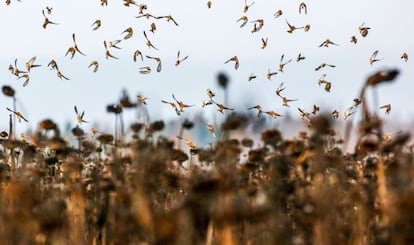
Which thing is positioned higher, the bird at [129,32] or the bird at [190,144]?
the bird at [129,32]

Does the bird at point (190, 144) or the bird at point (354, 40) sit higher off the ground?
the bird at point (354, 40)

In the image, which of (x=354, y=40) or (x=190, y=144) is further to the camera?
(x=354, y=40)

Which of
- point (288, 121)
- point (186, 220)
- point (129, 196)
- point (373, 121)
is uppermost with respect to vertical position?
point (288, 121)

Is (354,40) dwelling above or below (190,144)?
above

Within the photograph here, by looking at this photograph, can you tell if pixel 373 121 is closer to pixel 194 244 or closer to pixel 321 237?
pixel 321 237

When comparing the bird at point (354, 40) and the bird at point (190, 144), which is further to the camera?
the bird at point (354, 40)

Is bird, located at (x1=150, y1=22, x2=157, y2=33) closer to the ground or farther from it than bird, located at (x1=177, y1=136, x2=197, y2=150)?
farther from it

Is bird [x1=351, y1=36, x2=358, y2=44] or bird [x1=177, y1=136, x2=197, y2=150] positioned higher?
bird [x1=351, y1=36, x2=358, y2=44]

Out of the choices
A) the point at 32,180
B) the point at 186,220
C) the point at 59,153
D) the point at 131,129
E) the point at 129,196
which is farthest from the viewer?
the point at 32,180

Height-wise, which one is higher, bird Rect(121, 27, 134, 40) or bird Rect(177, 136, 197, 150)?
bird Rect(121, 27, 134, 40)

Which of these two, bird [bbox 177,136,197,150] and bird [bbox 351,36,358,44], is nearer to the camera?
bird [bbox 177,136,197,150]

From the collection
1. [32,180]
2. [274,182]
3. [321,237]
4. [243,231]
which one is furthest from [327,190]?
[32,180]
